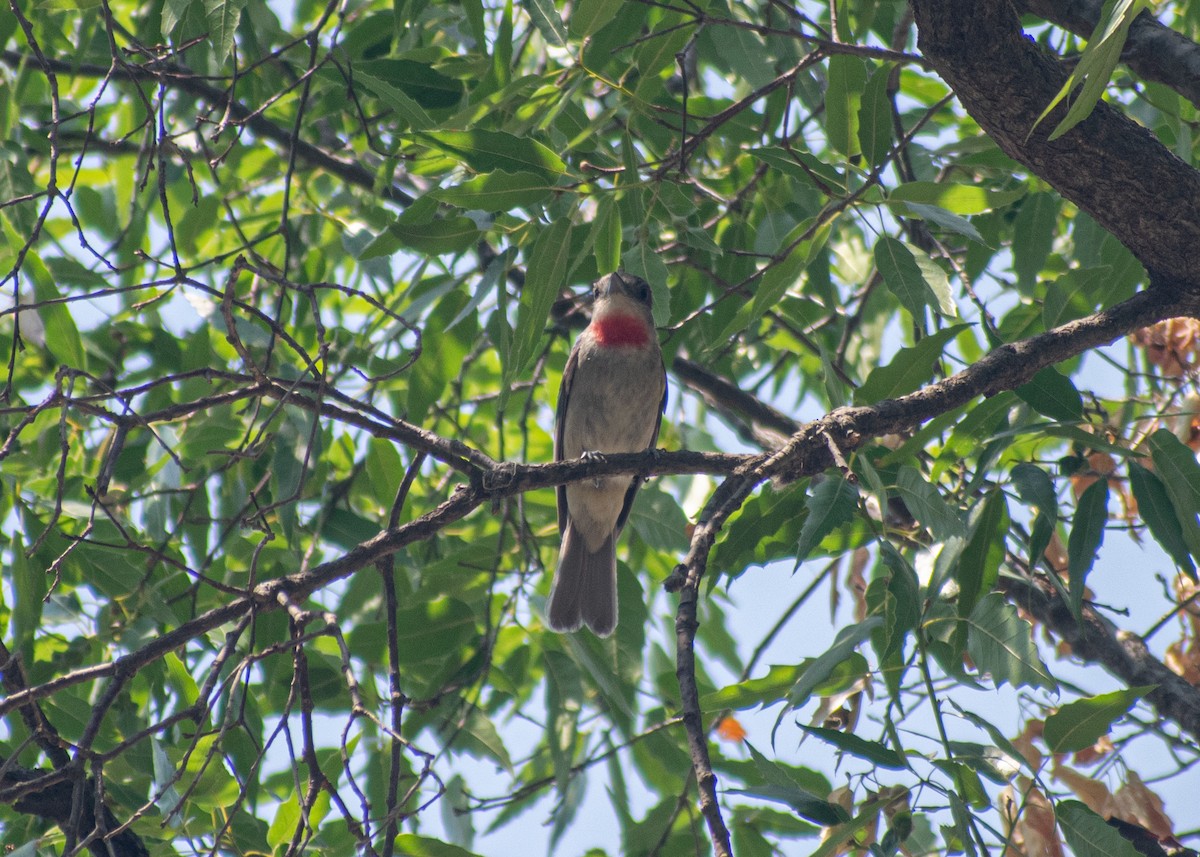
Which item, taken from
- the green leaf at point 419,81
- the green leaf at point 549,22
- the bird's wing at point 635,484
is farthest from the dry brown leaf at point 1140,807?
the green leaf at point 419,81

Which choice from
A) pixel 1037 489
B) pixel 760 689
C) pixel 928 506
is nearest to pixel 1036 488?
pixel 1037 489

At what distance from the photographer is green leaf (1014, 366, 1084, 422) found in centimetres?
311

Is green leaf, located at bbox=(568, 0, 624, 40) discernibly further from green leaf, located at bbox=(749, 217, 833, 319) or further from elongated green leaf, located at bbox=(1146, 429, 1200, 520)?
elongated green leaf, located at bbox=(1146, 429, 1200, 520)

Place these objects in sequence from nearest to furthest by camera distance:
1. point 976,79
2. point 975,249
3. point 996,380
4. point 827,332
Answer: point 976,79 < point 996,380 < point 975,249 < point 827,332

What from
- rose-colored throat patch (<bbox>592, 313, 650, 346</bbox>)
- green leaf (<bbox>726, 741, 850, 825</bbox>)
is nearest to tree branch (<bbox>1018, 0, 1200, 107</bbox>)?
green leaf (<bbox>726, 741, 850, 825</bbox>)

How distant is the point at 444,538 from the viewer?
555 cm

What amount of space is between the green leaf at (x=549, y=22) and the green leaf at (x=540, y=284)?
1.86ft

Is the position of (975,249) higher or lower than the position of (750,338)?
lower

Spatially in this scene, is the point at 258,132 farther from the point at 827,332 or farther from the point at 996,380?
the point at 996,380

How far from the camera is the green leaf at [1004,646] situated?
2.66 meters

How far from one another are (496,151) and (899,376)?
4.32 ft

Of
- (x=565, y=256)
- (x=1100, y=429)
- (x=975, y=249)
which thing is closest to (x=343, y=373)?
(x=565, y=256)

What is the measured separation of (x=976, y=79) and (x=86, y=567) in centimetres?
309

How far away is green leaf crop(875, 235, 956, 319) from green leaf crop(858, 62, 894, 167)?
0.25 m
